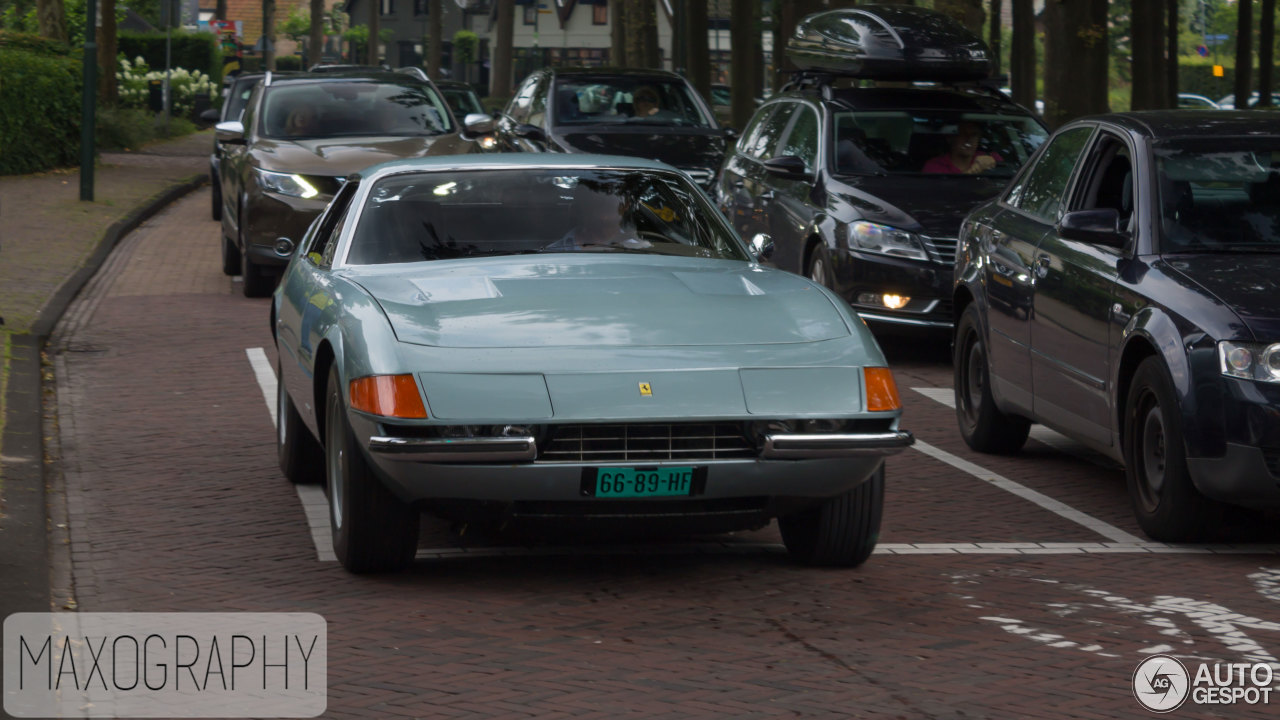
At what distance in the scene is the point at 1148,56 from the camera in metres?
28.4

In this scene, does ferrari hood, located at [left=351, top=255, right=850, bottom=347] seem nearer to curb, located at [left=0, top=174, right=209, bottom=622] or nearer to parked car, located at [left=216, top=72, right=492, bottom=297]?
curb, located at [left=0, top=174, right=209, bottom=622]

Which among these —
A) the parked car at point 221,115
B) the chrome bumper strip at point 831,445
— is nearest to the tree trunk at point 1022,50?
the parked car at point 221,115

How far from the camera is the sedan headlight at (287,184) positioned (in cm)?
1547

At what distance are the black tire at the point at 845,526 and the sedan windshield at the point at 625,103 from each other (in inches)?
494

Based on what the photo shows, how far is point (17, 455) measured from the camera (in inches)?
335

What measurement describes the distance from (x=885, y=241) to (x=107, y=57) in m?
28.1

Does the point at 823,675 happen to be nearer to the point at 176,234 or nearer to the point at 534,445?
the point at 534,445

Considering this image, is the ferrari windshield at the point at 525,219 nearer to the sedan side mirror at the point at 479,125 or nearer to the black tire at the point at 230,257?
the sedan side mirror at the point at 479,125

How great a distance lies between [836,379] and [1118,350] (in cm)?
182

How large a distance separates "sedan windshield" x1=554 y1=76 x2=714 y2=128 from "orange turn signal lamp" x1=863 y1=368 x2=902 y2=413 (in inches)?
504

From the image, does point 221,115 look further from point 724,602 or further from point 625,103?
point 724,602

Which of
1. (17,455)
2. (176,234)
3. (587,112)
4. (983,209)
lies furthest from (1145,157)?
(176,234)

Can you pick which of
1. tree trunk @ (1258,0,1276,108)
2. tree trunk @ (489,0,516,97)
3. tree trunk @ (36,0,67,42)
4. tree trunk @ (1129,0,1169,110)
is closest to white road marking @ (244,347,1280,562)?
tree trunk @ (1129,0,1169,110)

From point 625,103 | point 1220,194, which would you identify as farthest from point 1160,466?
point 625,103
